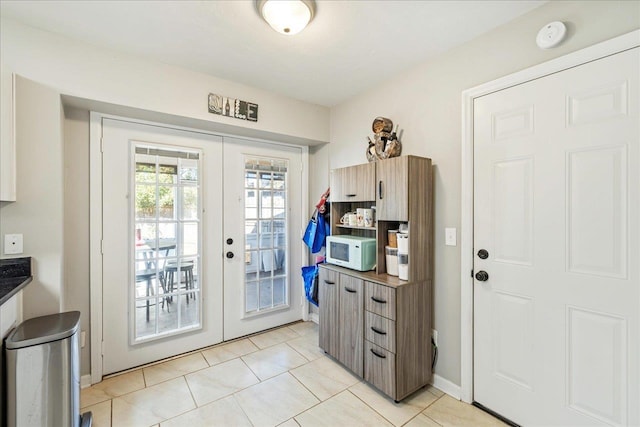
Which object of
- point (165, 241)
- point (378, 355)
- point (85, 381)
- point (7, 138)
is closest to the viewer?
point (7, 138)

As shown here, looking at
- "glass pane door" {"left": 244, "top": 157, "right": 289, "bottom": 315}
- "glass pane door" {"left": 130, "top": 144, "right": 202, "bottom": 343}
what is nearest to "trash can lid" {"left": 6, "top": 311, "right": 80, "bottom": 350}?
"glass pane door" {"left": 130, "top": 144, "right": 202, "bottom": 343}

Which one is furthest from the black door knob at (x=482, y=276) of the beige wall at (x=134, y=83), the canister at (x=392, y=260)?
the beige wall at (x=134, y=83)

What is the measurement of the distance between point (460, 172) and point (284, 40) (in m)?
1.58

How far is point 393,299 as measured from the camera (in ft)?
6.39

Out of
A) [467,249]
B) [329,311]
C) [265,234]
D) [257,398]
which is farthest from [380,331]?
[265,234]

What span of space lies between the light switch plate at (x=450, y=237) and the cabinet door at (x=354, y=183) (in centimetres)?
62

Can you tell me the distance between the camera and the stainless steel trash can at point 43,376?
1.44 m

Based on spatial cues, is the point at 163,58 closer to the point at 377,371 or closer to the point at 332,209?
the point at 332,209

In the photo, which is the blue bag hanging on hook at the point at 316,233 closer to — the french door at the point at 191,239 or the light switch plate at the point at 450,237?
the french door at the point at 191,239

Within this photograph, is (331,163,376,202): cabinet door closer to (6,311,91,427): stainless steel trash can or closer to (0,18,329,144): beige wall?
(0,18,329,144): beige wall

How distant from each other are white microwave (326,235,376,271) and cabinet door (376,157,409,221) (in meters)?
0.27

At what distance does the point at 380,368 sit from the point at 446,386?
545 millimetres

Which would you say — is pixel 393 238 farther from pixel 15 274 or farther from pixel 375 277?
pixel 15 274

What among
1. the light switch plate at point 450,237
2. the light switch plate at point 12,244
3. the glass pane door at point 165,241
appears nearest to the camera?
the light switch plate at point 12,244
